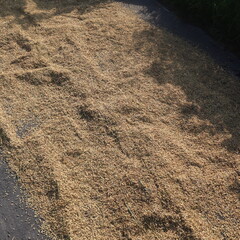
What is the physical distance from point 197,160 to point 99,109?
1066 mm

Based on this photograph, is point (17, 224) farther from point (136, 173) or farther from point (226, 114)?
point (226, 114)

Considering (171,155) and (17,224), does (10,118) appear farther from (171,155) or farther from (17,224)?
A: (171,155)

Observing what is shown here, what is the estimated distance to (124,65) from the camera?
150 inches

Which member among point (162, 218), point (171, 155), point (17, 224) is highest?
point (171, 155)

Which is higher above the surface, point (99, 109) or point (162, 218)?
point (99, 109)

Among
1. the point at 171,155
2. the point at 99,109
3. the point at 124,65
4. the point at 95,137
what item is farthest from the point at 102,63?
the point at 171,155

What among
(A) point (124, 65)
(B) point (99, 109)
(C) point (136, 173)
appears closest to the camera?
(C) point (136, 173)

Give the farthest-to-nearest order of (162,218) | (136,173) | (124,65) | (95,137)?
1. (124,65)
2. (95,137)
3. (136,173)
4. (162,218)

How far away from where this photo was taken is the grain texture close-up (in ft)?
8.70

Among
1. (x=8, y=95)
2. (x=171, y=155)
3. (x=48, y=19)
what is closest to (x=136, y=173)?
(x=171, y=155)

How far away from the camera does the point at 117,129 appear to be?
317cm

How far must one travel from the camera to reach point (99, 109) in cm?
332

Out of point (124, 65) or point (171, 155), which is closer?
point (171, 155)

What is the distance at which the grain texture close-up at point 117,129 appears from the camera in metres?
2.65
